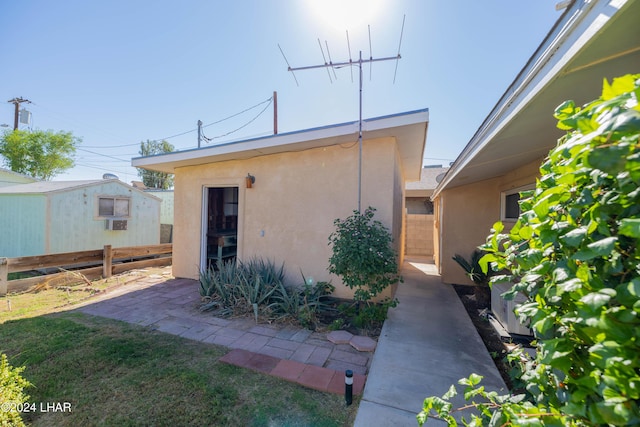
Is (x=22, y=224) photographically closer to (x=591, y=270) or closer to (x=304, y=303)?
(x=304, y=303)

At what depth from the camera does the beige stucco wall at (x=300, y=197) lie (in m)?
5.48

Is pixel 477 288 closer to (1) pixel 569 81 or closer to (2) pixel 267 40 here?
(1) pixel 569 81

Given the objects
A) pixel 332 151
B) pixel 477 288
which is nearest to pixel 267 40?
pixel 332 151

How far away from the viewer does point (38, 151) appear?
69.3 feet

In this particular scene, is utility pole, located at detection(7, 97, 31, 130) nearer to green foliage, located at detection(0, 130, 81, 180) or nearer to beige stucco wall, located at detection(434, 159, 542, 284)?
green foliage, located at detection(0, 130, 81, 180)

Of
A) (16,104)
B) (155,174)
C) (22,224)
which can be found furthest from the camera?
(155,174)

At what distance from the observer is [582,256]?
0.90m

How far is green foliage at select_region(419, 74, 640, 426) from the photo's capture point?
767 millimetres

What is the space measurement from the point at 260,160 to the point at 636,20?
244 inches

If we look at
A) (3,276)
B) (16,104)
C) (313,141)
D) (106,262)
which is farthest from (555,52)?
(16,104)

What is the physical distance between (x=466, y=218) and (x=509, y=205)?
1.26m

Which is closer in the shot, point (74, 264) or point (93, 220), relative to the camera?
point (74, 264)

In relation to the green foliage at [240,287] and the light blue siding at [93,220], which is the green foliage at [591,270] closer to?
the green foliage at [240,287]

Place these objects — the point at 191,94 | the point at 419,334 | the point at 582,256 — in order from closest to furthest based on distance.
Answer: the point at 582,256, the point at 419,334, the point at 191,94
